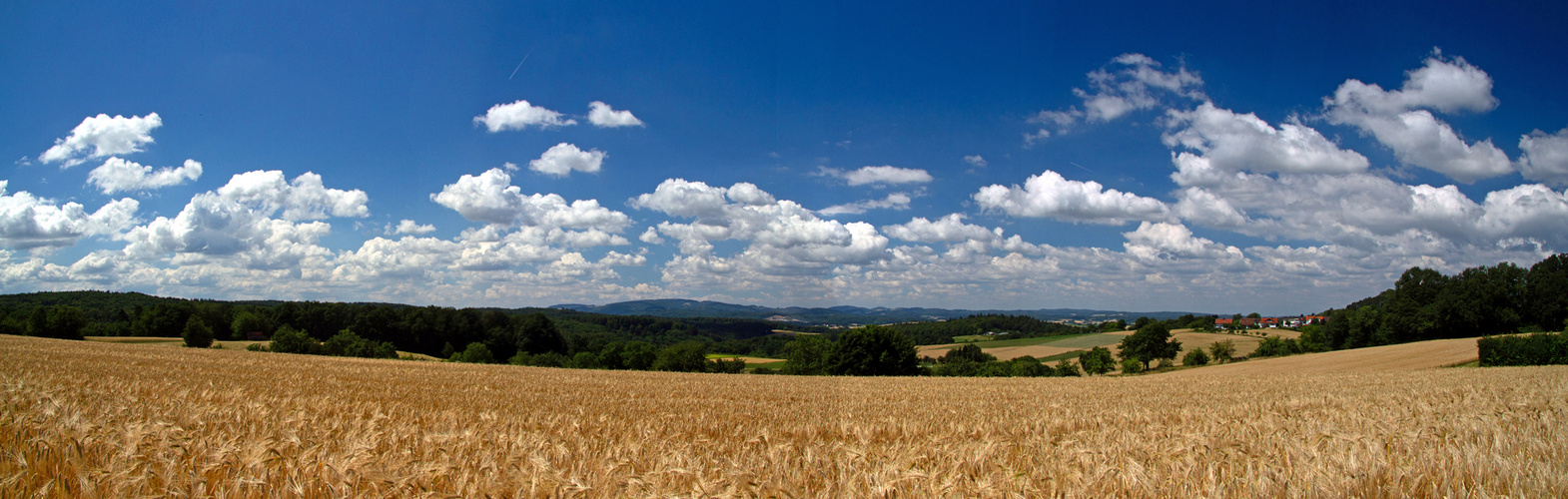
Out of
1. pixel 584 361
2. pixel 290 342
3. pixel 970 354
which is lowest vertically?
pixel 970 354

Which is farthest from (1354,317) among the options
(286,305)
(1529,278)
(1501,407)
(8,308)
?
(8,308)

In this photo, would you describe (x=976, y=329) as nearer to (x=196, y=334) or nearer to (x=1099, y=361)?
(x=1099, y=361)

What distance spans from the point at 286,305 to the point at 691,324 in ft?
367

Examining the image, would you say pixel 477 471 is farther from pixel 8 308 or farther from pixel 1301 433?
pixel 8 308

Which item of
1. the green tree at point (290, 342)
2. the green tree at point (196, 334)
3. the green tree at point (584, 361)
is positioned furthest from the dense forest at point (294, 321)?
the green tree at point (584, 361)

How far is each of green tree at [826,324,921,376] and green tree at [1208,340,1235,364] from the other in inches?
1881

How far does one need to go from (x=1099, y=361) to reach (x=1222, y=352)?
56.1ft

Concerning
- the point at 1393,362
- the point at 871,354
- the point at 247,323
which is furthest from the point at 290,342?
the point at 1393,362

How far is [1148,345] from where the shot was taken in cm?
7800

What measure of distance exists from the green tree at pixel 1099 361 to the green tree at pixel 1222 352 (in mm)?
13174

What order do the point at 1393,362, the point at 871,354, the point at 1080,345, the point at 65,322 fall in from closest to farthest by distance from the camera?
the point at 1393,362 → the point at 871,354 → the point at 65,322 → the point at 1080,345

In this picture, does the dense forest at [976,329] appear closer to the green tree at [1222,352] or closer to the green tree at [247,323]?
the green tree at [1222,352]

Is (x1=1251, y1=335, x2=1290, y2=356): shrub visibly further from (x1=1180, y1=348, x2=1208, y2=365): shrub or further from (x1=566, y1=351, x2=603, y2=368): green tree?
(x1=566, y1=351, x2=603, y2=368): green tree

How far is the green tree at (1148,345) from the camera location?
256 ft
